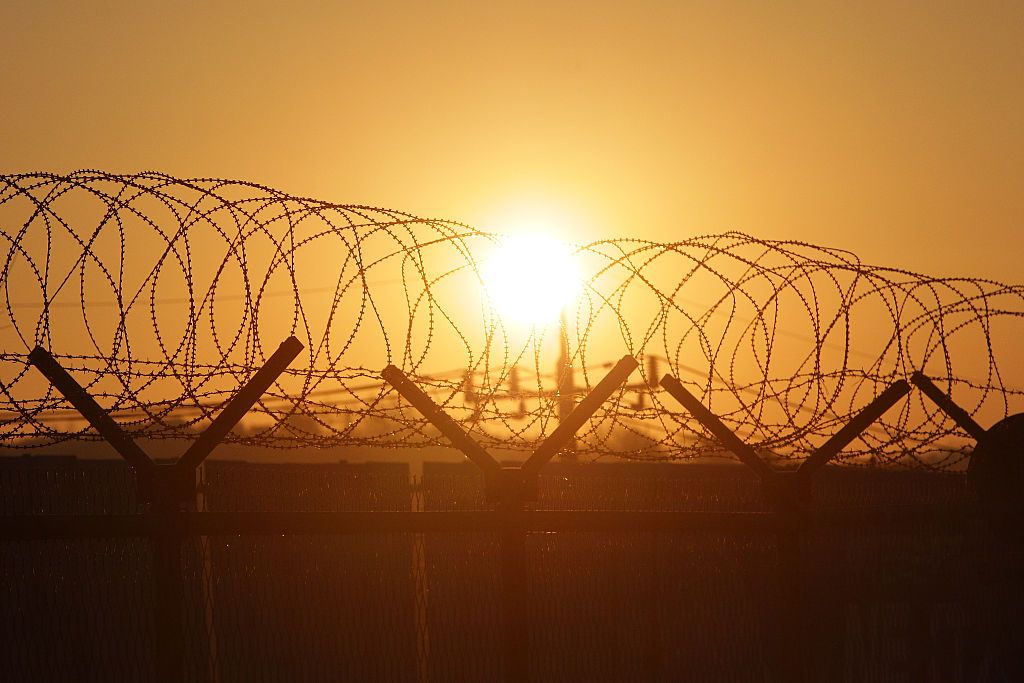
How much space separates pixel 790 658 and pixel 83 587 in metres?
5.73

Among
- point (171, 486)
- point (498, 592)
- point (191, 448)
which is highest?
point (191, 448)

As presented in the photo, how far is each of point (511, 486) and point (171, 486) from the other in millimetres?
1523

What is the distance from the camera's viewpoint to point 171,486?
5.52 m

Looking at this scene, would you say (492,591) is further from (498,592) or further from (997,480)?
(997,480)

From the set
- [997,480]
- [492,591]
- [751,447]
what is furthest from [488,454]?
[492,591]

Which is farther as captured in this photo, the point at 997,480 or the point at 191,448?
the point at 997,480

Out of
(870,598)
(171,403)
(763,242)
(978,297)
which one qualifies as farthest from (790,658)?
(870,598)

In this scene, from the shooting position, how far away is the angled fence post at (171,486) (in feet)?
17.9

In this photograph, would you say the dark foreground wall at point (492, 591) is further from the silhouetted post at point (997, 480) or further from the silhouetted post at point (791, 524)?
the silhouetted post at point (791, 524)

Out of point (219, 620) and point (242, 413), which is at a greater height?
point (242, 413)

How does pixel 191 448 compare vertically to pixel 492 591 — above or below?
above

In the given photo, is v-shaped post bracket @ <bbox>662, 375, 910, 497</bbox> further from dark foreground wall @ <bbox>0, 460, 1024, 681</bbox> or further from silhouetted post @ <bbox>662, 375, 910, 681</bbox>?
dark foreground wall @ <bbox>0, 460, 1024, 681</bbox>

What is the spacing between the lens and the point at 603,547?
1105cm

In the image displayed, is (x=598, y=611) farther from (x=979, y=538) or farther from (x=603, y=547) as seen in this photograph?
(x=979, y=538)
